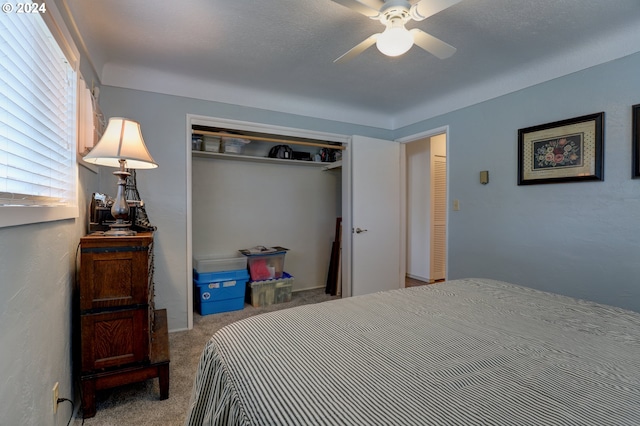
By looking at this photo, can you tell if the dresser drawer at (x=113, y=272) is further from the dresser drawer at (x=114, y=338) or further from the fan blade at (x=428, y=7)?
the fan blade at (x=428, y=7)

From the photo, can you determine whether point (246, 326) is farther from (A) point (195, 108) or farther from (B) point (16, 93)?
(A) point (195, 108)

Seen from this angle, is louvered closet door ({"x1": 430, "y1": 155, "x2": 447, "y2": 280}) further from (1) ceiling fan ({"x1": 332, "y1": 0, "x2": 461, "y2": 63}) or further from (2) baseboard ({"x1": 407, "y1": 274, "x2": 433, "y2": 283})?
(1) ceiling fan ({"x1": 332, "y1": 0, "x2": 461, "y2": 63})

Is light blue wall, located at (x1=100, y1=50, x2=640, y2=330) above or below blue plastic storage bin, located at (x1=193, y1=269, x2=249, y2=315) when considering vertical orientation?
above

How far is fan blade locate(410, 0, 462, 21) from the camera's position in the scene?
1.44 metres

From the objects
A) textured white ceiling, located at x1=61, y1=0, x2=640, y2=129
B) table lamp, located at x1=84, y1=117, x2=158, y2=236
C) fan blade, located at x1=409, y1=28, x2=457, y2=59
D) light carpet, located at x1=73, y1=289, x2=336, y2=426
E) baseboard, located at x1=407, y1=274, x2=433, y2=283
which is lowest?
light carpet, located at x1=73, y1=289, x2=336, y2=426

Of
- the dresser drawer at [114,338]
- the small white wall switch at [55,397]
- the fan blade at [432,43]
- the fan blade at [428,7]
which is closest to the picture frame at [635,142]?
the fan blade at [432,43]

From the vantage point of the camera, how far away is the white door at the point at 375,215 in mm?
3543

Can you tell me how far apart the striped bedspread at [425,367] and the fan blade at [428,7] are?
1411 mm

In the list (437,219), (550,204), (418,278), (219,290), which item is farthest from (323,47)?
(418,278)

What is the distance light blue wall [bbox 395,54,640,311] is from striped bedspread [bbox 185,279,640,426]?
1033mm

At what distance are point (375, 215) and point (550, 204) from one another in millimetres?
1692

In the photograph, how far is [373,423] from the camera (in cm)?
64

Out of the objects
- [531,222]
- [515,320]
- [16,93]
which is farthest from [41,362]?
[531,222]

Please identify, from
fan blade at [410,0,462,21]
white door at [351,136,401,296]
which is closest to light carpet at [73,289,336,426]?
white door at [351,136,401,296]
